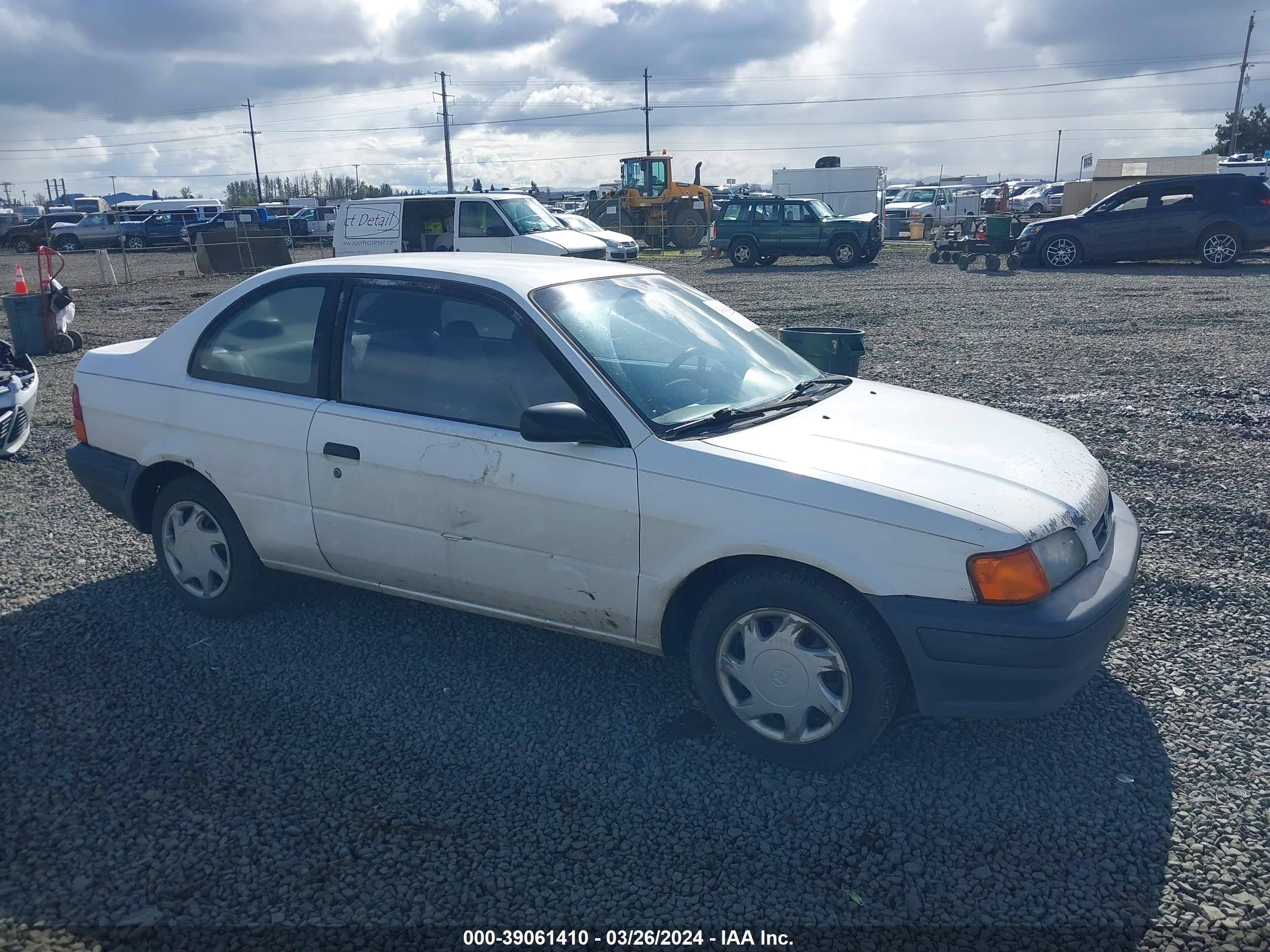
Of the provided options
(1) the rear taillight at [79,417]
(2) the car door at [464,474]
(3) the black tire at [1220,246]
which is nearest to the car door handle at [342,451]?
(2) the car door at [464,474]

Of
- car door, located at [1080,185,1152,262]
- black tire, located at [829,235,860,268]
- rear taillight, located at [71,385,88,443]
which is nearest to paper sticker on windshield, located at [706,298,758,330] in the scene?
rear taillight, located at [71,385,88,443]

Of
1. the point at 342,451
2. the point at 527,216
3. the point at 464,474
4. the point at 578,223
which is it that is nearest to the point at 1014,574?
the point at 464,474

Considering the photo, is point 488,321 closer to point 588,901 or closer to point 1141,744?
point 588,901

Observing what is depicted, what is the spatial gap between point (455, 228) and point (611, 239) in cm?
575

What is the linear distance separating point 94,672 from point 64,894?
1.48m

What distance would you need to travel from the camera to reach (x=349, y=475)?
12.9ft

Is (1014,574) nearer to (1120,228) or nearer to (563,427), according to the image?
(563,427)

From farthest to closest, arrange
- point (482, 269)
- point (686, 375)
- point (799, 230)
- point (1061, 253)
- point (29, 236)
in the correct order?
1. point (29, 236)
2. point (799, 230)
3. point (1061, 253)
4. point (482, 269)
5. point (686, 375)

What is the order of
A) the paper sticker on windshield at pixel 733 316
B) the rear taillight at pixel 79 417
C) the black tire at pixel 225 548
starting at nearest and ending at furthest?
the black tire at pixel 225 548 < the paper sticker on windshield at pixel 733 316 < the rear taillight at pixel 79 417

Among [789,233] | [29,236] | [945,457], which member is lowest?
[945,457]

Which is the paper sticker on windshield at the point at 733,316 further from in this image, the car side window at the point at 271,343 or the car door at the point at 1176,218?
the car door at the point at 1176,218

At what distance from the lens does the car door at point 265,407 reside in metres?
4.11

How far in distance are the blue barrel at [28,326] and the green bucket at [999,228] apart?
64.2ft

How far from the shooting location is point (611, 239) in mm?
24312
